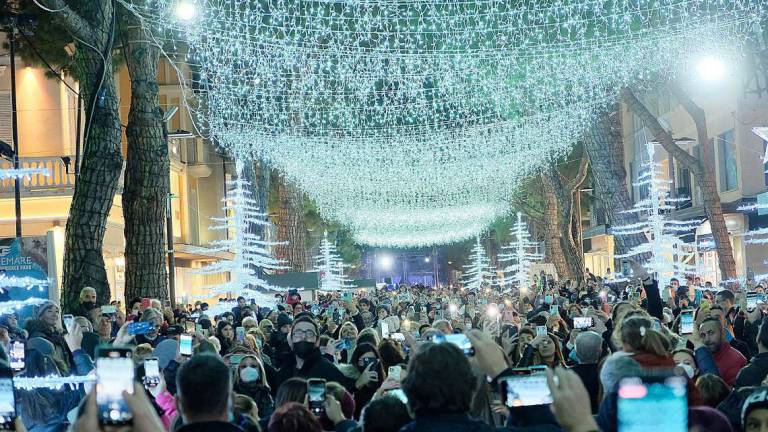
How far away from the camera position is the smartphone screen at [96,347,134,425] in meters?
3.96

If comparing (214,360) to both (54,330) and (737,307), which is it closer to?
(54,330)

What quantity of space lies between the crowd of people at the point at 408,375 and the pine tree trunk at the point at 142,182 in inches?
117

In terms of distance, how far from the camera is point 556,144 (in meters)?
38.0

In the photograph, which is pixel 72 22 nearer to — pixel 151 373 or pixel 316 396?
pixel 151 373

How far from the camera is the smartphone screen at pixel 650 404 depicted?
3723 millimetres

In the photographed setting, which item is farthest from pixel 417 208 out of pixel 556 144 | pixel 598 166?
pixel 598 166

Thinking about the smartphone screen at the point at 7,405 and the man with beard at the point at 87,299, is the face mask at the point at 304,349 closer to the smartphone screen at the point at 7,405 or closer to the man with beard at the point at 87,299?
the smartphone screen at the point at 7,405

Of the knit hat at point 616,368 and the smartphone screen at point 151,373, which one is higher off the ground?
the knit hat at point 616,368

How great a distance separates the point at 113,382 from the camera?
13.8ft

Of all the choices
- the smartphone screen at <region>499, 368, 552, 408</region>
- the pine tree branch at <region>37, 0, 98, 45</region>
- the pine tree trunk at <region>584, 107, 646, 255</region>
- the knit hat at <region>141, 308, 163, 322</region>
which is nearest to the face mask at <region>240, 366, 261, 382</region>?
the smartphone screen at <region>499, 368, 552, 408</region>

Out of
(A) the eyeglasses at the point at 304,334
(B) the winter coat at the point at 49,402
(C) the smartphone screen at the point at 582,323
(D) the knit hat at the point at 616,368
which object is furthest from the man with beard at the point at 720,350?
(B) the winter coat at the point at 49,402

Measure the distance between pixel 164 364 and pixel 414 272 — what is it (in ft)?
482

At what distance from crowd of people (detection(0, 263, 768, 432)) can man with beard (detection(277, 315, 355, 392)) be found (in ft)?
0.04

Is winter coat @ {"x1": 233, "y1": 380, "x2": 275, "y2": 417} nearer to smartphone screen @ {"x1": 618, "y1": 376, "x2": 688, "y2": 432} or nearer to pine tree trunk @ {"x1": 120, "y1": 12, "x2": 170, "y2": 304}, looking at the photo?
smartphone screen @ {"x1": 618, "y1": 376, "x2": 688, "y2": 432}
